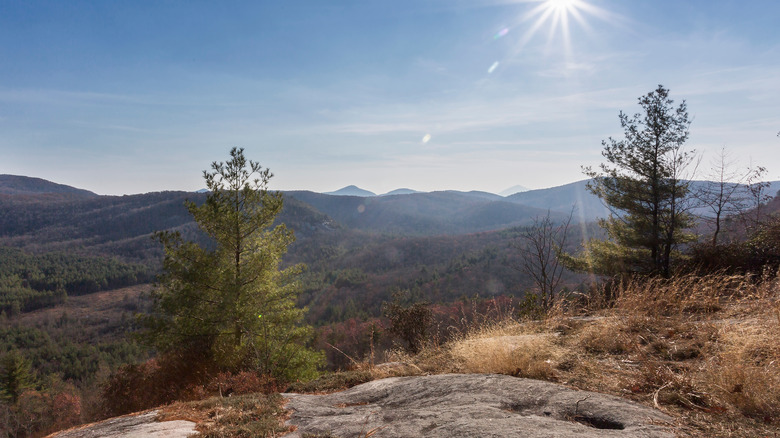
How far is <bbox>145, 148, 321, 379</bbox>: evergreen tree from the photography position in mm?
12961

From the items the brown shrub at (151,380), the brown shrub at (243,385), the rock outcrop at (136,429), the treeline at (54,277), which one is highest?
the rock outcrop at (136,429)

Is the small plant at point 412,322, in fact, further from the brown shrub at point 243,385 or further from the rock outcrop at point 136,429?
the rock outcrop at point 136,429

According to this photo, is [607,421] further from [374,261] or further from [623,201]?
[374,261]

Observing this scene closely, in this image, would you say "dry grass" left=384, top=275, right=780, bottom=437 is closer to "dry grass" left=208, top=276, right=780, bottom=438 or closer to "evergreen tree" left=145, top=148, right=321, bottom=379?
"dry grass" left=208, top=276, right=780, bottom=438

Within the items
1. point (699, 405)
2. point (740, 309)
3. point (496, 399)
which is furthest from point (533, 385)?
point (740, 309)

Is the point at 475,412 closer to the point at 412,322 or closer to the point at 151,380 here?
the point at 412,322

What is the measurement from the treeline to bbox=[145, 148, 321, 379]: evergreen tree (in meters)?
169

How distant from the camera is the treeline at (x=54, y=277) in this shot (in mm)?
134000

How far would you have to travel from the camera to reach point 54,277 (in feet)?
493

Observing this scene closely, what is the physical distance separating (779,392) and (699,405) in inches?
20.7

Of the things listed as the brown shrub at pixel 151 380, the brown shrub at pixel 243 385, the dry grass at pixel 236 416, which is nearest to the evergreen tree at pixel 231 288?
the brown shrub at pixel 151 380

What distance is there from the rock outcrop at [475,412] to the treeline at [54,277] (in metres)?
182

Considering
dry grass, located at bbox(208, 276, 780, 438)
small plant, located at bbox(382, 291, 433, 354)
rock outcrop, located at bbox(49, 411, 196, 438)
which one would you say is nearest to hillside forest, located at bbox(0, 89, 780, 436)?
small plant, located at bbox(382, 291, 433, 354)

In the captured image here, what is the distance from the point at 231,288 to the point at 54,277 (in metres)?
196
